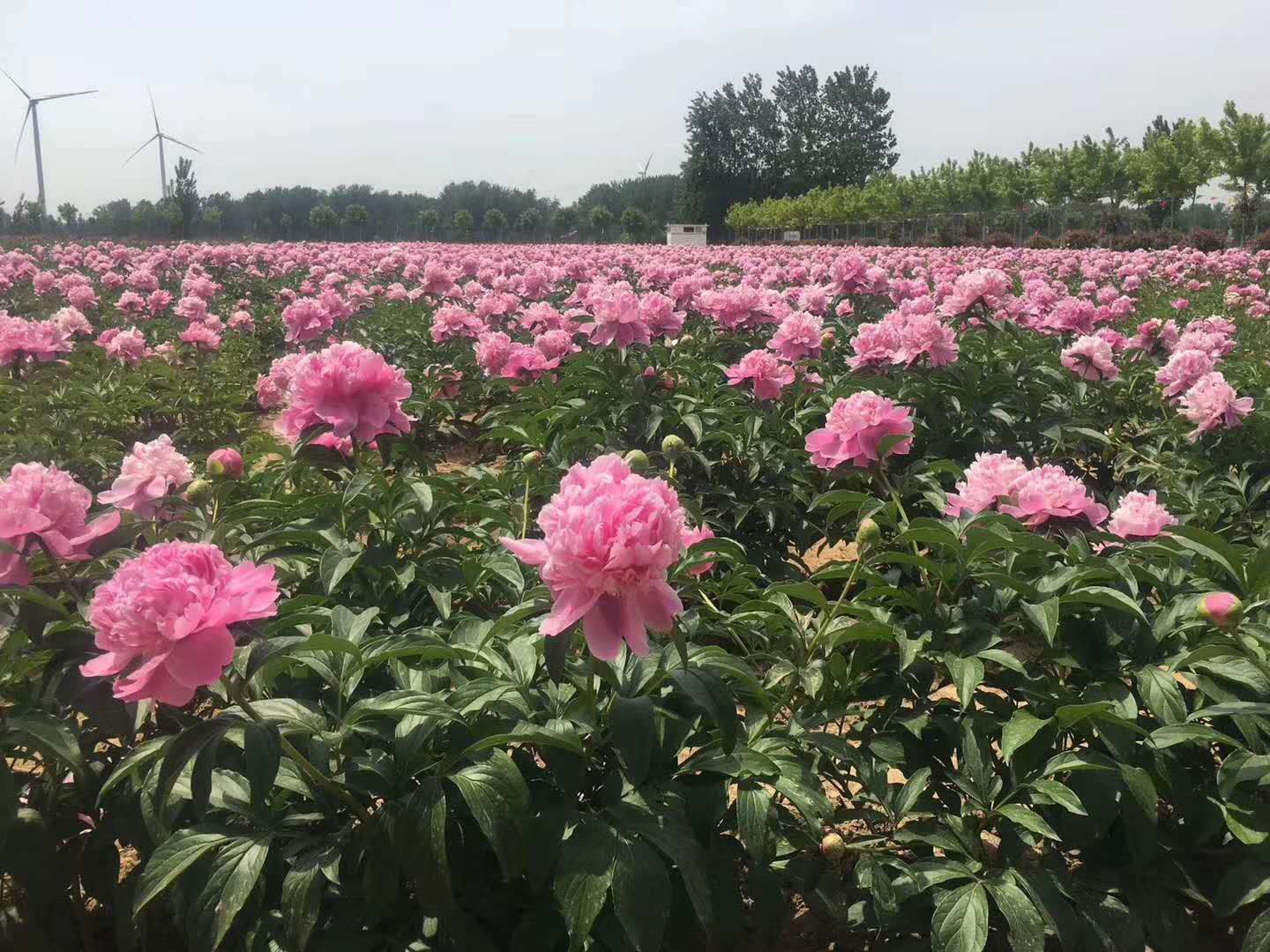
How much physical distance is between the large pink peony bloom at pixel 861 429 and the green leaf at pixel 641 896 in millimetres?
1436

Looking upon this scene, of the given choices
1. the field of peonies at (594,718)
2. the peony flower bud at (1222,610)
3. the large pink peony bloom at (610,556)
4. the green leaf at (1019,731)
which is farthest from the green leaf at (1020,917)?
the large pink peony bloom at (610,556)

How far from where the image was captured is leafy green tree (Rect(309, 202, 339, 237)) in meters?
52.4

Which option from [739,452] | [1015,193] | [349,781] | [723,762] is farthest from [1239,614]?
[1015,193]

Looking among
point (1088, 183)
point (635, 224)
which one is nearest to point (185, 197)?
point (635, 224)

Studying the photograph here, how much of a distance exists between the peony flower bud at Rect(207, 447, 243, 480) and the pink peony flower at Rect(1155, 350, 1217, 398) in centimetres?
359

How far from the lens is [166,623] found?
1244mm

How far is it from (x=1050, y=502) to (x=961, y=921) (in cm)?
97

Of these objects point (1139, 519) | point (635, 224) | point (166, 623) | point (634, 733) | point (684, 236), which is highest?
point (635, 224)

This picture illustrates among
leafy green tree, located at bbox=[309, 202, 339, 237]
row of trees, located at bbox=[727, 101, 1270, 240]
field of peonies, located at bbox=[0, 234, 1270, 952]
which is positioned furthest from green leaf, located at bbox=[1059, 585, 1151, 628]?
leafy green tree, located at bbox=[309, 202, 339, 237]

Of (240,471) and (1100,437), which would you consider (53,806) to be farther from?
(1100,437)

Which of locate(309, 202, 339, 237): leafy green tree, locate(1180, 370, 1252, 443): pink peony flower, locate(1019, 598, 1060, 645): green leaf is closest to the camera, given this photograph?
locate(1019, 598, 1060, 645): green leaf

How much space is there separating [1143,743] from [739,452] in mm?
2210

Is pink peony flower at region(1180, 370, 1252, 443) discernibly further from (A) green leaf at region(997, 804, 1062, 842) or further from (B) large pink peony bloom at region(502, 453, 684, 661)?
(B) large pink peony bloom at region(502, 453, 684, 661)

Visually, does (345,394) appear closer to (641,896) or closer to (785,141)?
(641,896)
